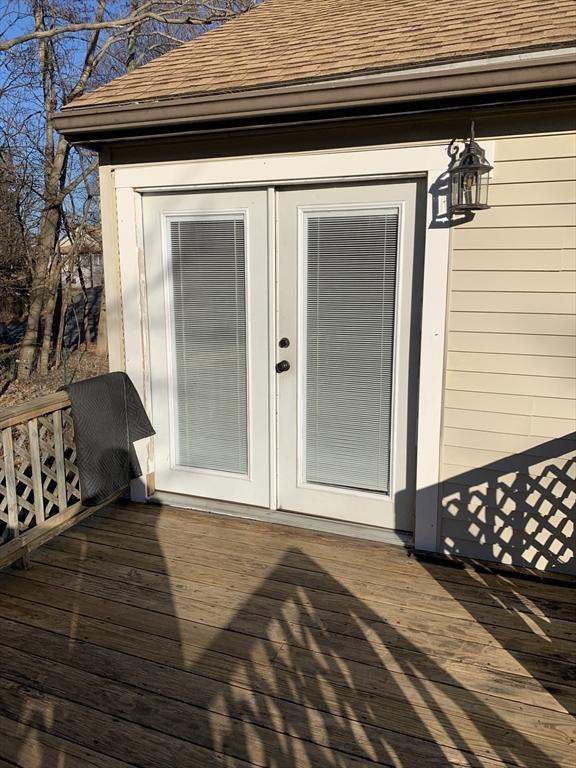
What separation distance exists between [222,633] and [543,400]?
176 centimetres

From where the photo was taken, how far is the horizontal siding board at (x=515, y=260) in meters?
2.74

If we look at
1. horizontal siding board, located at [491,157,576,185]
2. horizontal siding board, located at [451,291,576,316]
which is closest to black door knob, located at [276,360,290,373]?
horizontal siding board, located at [451,291,576,316]

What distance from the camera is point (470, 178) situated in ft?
9.00

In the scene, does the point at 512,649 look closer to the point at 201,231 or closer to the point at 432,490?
the point at 432,490

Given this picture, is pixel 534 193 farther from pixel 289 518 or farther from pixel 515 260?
pixel 289 518

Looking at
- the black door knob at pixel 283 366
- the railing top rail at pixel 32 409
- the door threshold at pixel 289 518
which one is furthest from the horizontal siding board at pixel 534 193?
the railing top rail at pixel 32 409

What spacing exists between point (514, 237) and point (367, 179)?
76 centimetres

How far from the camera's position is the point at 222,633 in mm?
2498

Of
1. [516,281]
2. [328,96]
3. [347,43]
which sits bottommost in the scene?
[516,281]

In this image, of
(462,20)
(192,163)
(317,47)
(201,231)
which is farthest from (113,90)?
(462,20)

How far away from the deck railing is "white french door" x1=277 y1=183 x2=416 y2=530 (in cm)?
118

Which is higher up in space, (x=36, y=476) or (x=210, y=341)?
(x=210, y=341)

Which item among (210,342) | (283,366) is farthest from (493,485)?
(210,342)

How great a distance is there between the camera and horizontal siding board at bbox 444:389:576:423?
283cm
